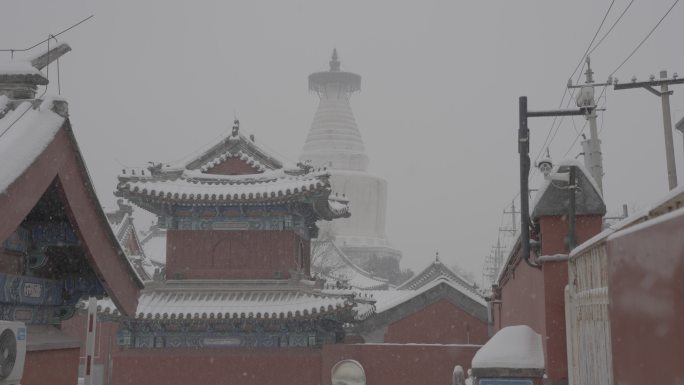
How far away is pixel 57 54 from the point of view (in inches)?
246

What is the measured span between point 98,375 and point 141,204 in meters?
14.0

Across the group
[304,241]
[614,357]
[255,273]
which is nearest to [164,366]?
[255,273]

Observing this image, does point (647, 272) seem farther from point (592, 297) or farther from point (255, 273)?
point (255, 273)

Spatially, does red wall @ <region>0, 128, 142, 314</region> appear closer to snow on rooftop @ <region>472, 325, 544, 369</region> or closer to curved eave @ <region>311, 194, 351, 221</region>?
snow on rooftop @ <region>472, 325, 544, 369</region>

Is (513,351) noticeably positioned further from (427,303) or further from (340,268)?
(340,268)

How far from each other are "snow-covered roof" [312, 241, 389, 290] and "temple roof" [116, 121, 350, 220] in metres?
27.0

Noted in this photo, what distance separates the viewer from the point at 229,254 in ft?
58.5

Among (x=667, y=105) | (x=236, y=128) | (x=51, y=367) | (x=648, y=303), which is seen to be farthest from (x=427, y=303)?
(x=648, y=303)

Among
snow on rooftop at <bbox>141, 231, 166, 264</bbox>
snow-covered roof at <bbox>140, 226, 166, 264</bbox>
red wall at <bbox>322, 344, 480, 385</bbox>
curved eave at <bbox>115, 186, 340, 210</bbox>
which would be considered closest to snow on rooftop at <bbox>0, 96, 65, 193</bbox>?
curved eave at <bbox>115, 186, 340, 210</bbox>

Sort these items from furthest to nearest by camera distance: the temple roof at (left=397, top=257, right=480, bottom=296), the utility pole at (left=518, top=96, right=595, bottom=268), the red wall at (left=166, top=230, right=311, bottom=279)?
the temple roof at (left=397, top=257, right=480, bottom=296) < the red wall at (left=166, top=230, right=311, bottom=279) < the utility pole at (left=518, top=96, right=595, bottom=268)

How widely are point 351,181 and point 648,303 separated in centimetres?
6513

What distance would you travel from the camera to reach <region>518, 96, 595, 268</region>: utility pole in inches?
332

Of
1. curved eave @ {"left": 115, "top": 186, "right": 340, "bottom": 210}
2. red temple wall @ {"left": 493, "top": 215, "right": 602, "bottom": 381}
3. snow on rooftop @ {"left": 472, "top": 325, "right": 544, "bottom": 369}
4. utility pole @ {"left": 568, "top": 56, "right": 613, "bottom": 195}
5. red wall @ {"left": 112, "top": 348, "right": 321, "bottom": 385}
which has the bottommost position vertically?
red wall @ {"left": 112, "top": 348, "right": 321, "bottom": 385}

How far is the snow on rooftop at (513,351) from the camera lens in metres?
7.80
